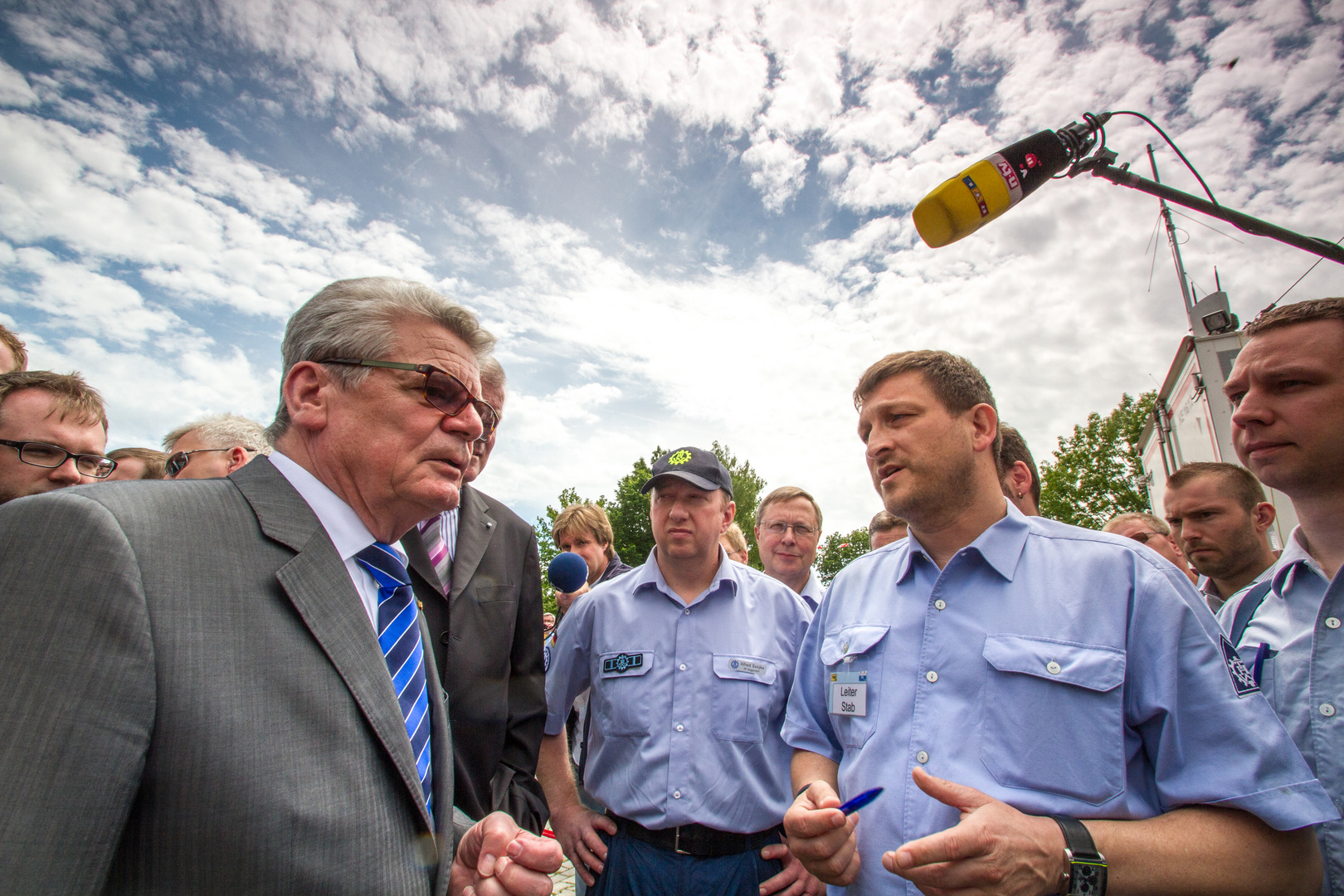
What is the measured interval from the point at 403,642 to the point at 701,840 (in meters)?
1.85

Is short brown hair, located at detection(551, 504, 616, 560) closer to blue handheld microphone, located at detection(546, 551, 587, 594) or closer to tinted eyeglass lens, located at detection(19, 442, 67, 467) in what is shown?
blue handheld microphone, located at detection(546, 551, 587, 594)

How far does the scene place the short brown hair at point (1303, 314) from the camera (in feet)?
6.97

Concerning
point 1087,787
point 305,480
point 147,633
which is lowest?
point 1087,787

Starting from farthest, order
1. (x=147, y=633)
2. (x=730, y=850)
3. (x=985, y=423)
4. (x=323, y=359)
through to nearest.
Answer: (x=730, y=850), (x=985, y=423), (x=323, y=359), (x=147, y=633)

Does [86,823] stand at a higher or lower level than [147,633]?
lower

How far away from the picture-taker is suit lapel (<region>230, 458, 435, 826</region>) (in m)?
1.29

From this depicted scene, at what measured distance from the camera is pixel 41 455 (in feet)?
9.30

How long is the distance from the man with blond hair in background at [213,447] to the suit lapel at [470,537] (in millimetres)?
1536

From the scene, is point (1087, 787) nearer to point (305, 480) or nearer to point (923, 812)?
point (923, 812)

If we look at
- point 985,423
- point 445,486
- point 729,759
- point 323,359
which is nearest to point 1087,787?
point 985,423

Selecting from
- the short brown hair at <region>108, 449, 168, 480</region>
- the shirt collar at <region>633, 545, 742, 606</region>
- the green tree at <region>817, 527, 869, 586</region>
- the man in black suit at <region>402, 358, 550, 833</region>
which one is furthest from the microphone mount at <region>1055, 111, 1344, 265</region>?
the green tree at <region>817, 527, 869, 586</region>

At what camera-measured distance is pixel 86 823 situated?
92 centimetres

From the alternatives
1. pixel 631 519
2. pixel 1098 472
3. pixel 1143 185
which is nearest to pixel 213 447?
pixel 1143 185

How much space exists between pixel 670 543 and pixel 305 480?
2.15 meters
